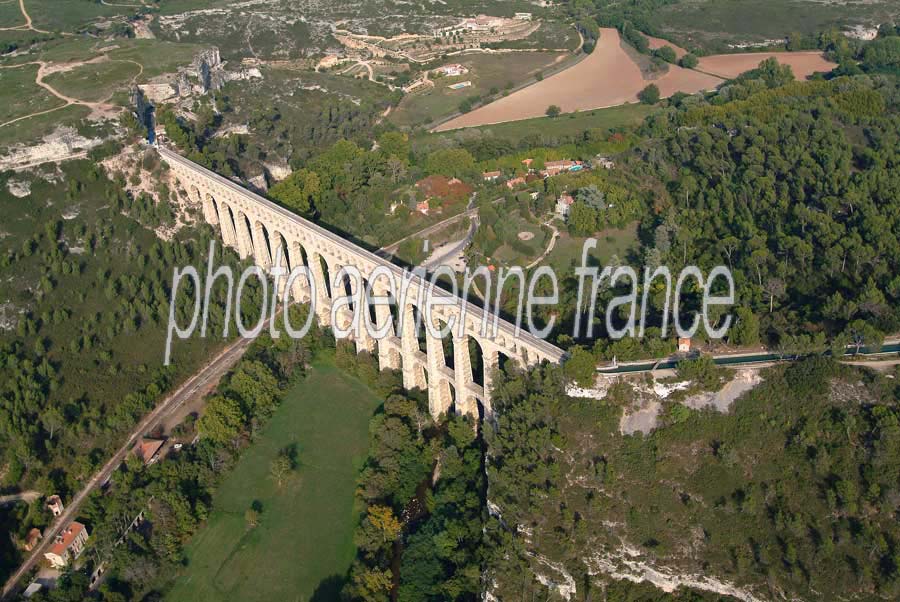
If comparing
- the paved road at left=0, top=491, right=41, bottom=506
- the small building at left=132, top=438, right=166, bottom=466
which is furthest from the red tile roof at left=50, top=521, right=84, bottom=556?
the small building at left=132, top=438, right=166, bottom=466

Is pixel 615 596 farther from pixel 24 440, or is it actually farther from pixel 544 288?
pixel 24 440

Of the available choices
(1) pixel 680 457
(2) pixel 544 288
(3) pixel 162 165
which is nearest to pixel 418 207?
(2) pixel 544 288

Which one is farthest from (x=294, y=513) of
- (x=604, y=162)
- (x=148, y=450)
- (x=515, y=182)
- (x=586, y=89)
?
(x=586, y=89)

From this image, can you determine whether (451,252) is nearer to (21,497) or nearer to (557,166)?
(557,166)

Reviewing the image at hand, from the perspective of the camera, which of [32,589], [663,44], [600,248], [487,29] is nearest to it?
[32,589]

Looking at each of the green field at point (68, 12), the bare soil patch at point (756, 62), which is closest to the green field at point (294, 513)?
the bare soil patch at point (756, 62)

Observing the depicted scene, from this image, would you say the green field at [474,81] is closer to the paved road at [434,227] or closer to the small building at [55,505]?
the paved road at [434,227]
